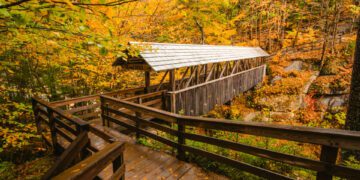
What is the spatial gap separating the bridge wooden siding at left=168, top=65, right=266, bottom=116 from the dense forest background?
133 centimetres

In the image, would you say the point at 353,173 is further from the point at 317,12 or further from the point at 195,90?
the point at 317,12

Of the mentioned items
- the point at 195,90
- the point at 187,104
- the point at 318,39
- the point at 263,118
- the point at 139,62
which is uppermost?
the point at 318,39

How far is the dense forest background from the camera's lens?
2906mm

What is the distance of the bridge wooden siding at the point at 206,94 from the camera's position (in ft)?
24.5

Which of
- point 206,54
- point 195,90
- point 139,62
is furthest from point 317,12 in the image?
point 139,62

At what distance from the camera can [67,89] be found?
9.91 m

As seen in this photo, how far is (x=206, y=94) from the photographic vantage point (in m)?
8.89

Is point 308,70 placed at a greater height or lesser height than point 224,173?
greater

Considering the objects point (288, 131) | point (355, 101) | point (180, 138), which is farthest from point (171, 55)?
point (355, 101)

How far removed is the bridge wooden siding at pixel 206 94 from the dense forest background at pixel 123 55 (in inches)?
52.3

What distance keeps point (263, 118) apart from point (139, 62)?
901cm

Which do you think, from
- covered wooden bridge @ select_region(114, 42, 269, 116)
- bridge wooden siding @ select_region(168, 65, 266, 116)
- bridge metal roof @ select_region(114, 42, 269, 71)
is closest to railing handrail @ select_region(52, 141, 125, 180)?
bridge metal roof @ select_region(114, 42, 269, 71)

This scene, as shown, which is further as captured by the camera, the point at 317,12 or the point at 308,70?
the point at 317,12

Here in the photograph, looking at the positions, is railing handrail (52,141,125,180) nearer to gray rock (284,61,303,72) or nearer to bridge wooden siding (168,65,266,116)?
bridge wooden siding (168,65,266,116)
